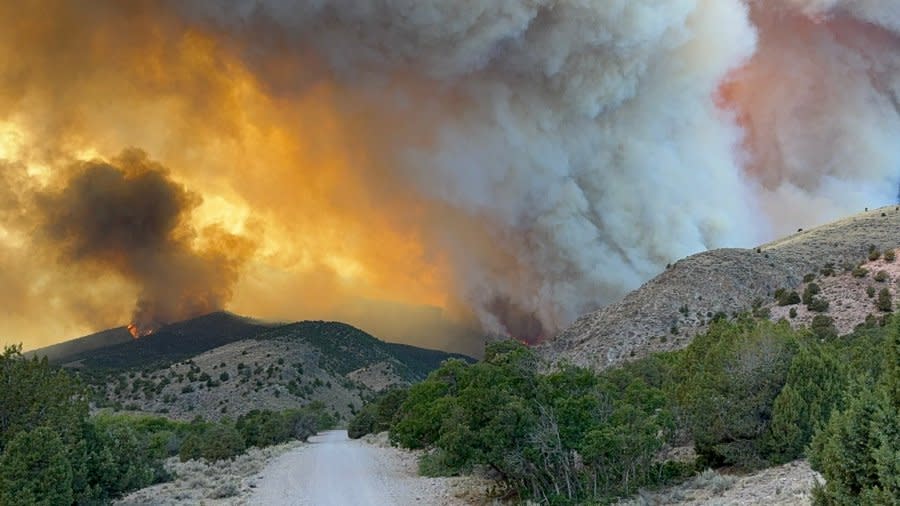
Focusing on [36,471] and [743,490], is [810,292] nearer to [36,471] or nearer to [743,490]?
[743,490]

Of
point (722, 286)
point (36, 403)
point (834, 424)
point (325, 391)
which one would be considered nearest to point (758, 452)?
point (834, 424)

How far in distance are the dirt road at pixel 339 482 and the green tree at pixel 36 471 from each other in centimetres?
550

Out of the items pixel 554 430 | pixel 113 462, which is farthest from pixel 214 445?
pixel 554 430

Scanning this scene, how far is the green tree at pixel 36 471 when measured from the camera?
12.5 metres

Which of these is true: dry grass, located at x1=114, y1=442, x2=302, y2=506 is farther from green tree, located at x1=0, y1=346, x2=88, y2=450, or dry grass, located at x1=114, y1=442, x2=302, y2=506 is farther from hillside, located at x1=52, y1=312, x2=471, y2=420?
hillside, located at x1=52, y1=312, x2=471, y2=420

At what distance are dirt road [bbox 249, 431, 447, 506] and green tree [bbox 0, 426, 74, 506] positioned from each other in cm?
550

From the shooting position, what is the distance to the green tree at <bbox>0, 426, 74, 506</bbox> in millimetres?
12477

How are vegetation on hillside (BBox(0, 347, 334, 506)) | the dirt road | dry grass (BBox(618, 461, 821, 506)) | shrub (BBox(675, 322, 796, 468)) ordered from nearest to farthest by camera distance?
1. dry grass (BBox(618, 461, 821, 506))
2. vegetation on hillside (BBox(0, 347, 334, 506))
3. shrub (BBox(675, 322, 796, 468))
4. the dirt road

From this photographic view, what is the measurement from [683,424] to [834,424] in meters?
11.2

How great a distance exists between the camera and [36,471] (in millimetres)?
13023

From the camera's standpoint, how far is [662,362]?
→ 31.7m

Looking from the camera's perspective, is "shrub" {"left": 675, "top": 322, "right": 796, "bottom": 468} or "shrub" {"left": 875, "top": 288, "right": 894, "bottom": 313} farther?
"shrub" {"left": 875, "top": 288, "right": 894, "bottom": 313}

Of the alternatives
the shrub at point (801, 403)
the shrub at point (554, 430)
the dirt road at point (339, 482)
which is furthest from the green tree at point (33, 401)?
the shrub at point (801, 403)

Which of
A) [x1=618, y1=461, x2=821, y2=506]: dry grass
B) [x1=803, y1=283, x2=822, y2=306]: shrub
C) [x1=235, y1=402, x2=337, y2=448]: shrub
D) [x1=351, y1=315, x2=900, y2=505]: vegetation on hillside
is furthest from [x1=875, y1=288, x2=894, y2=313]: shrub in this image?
[x1=235, y1=402, x2=337, y2=448]: shrub
